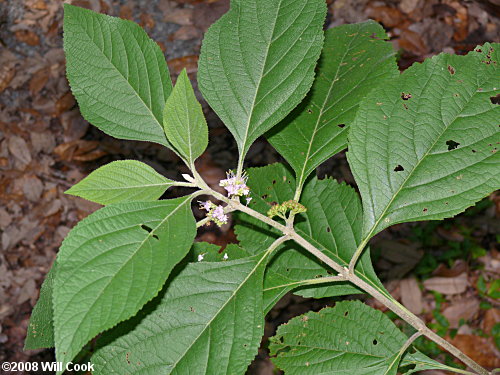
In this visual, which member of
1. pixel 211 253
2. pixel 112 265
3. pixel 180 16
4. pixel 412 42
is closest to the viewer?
pixel 112 265

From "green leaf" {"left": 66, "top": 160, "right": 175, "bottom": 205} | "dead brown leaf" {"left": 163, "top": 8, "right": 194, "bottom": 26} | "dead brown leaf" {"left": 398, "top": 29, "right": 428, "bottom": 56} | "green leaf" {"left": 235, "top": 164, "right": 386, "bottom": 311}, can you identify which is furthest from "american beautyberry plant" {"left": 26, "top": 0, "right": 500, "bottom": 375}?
"dead brown leaf" {"left": 163, "top": 8, "right": 194, "bottom": 26}

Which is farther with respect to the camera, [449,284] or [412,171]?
[449,284]

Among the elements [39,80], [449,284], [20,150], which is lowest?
[449,284]

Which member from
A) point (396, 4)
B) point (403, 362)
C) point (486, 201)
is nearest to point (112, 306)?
point (403, 362)

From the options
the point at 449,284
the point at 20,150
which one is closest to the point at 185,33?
the point at 20,150

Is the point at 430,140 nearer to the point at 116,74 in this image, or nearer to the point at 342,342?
the point at 342,342

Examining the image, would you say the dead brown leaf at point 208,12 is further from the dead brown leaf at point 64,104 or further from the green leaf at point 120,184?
the green leaf at point 120,184

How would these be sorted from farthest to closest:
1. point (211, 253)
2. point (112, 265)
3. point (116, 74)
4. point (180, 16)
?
point (180, 16) → point (211, 253) → point (116, 74) → point (112, 265)
